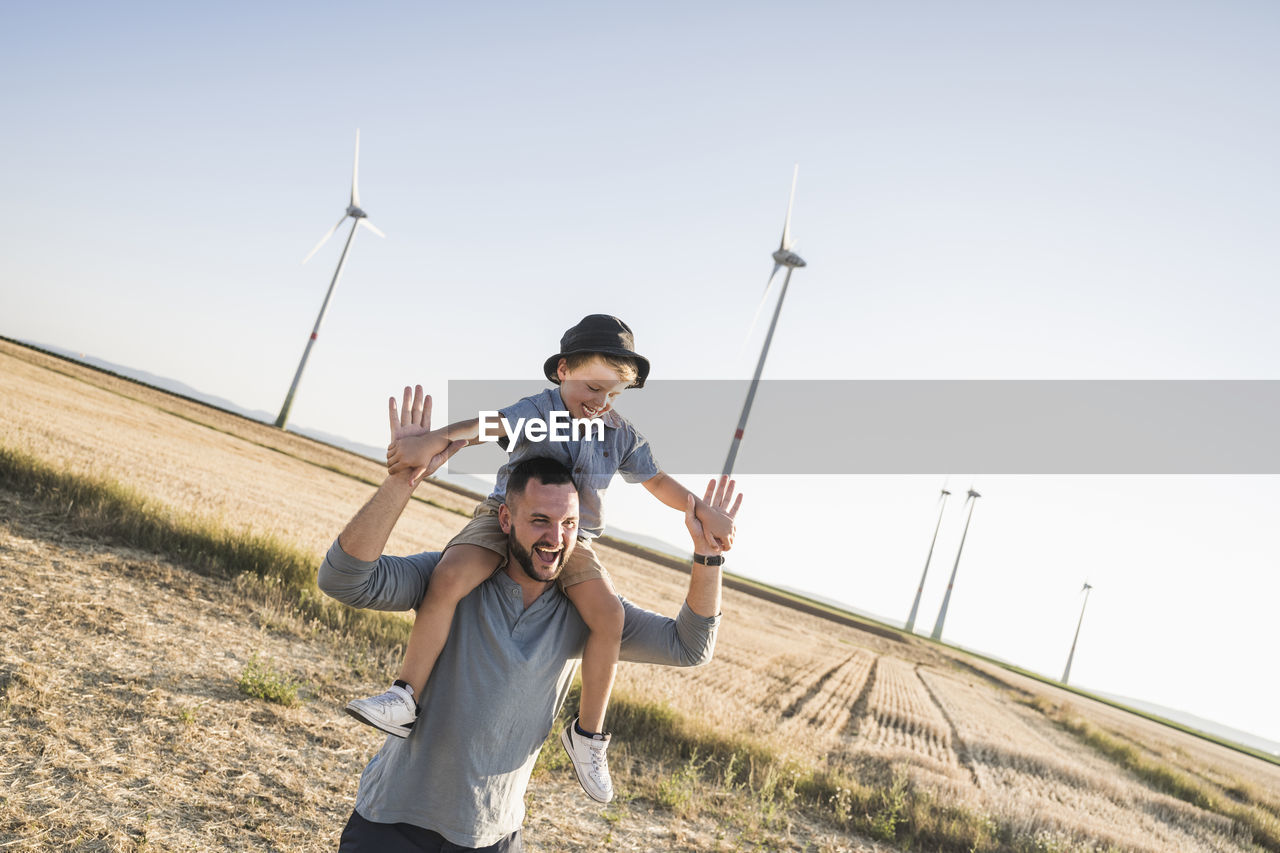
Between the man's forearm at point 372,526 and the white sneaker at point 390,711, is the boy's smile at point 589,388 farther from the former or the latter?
the white sneaker at point 390,711

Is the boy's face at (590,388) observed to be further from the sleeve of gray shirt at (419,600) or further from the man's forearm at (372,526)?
the man's forearm at (372,526)

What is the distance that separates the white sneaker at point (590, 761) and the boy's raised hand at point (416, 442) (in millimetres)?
1477

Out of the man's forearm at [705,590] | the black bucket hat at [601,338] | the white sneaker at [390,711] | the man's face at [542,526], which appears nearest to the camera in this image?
the white sneaker at [390,711]

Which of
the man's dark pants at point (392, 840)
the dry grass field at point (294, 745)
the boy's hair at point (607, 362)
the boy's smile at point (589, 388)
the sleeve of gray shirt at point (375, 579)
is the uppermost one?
the boy's hair at point (607, 362)

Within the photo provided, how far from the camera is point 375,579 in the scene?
2.77m

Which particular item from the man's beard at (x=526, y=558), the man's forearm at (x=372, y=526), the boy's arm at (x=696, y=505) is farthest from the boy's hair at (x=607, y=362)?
the man's forearm at (x=372, y=526)

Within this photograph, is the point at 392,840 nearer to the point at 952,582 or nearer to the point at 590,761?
the point at 590,761

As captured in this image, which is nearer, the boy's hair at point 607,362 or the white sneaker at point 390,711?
the white sneaker at point 390,711

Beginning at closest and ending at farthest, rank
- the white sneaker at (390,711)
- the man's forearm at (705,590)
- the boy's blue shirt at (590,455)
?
the white sneaker at (390,711)
the man's forearm at (705,590)
the boy's blue shirt at (590,455)

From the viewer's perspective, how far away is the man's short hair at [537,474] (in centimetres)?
298

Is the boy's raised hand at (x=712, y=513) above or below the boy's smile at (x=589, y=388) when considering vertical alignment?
below

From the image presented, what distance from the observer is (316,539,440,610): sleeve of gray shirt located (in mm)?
2607

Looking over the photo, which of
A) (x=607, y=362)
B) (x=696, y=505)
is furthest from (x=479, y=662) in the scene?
(x=607, y=362)

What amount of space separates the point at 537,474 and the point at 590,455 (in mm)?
729
